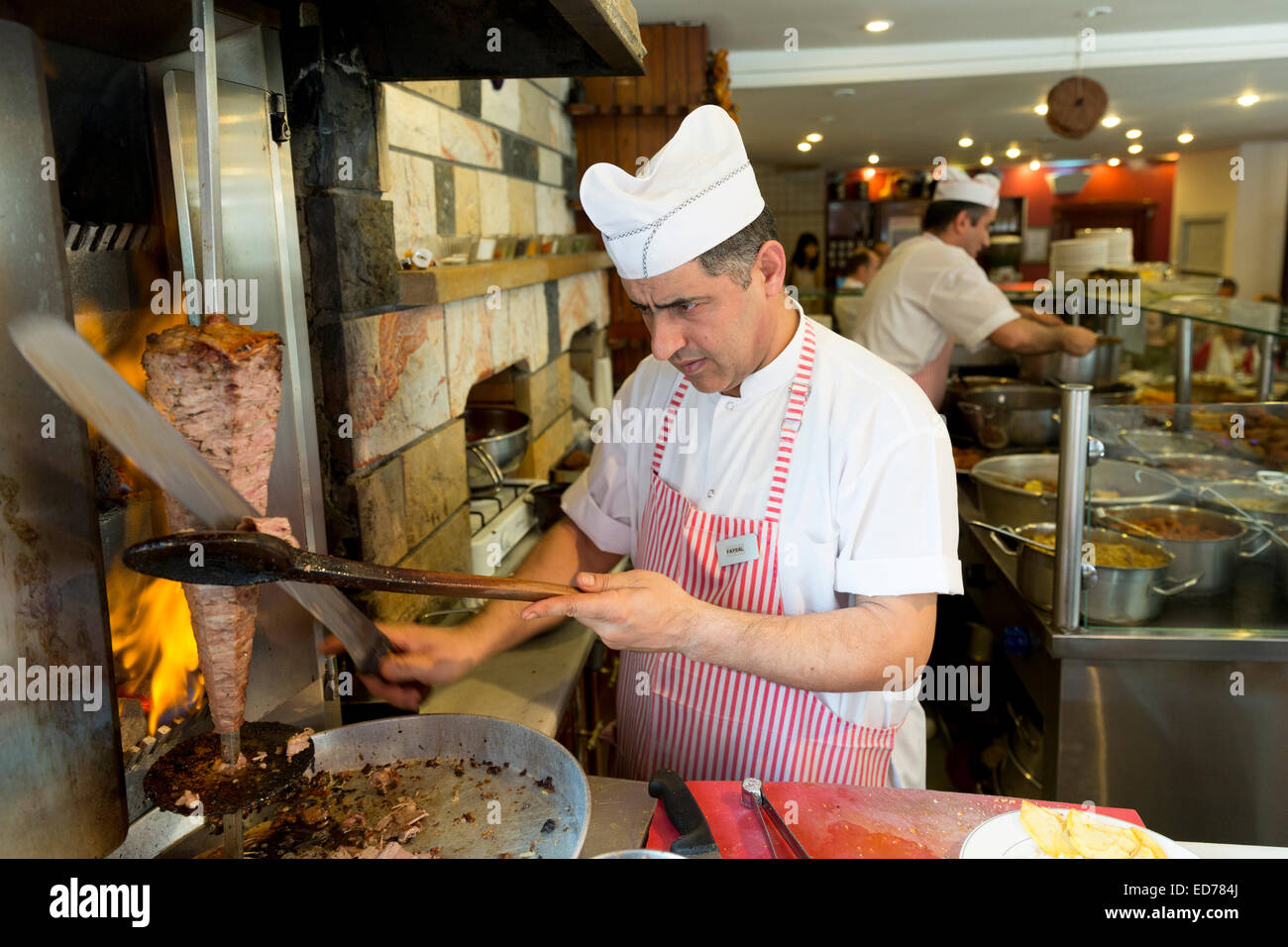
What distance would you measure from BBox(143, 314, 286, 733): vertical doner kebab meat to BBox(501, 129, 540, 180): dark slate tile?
2.72 meters

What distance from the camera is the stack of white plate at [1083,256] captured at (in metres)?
5.61

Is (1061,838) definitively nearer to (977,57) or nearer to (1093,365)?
(1093,365)

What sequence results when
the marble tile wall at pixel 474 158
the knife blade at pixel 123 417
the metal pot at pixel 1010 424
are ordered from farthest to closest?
the metal pot at pixel 1010 424, the marble tile wall at pixel 474 158, the knife blade at pixel 123 417

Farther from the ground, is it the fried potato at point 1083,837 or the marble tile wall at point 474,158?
the marble tile wall at point 474,158

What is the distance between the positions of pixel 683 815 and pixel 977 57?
6.23 metres

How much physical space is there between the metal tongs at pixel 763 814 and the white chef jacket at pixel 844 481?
34 cm

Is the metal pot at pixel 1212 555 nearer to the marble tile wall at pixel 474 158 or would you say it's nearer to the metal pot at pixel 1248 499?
the metal pot at pixel 1248 499

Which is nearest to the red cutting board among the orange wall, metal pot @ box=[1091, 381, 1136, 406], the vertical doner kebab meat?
the vertical doner kebab meat

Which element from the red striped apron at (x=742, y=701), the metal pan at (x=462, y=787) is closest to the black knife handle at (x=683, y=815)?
the metal pan at (x=462, y=787)

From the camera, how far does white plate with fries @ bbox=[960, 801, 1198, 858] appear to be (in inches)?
45.9

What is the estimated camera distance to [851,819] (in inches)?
55.6

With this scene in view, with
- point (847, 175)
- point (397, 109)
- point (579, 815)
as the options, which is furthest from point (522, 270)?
point (847, 175)

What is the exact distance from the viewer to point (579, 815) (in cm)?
115
